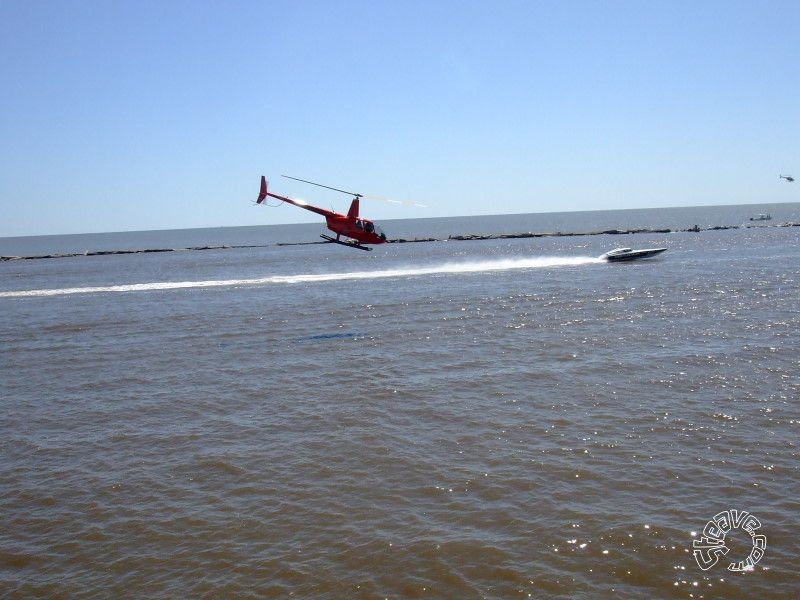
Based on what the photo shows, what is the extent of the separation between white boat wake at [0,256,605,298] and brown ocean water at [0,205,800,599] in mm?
21570

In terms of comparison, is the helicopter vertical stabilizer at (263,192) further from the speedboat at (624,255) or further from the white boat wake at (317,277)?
the speedboat at (624,255)

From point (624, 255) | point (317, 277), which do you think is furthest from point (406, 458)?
point (624, 255)

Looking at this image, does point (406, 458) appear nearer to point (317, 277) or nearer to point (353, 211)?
point (353, 211)

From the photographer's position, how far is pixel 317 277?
52.9 metres

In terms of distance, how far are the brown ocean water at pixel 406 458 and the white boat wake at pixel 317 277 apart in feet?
70.8

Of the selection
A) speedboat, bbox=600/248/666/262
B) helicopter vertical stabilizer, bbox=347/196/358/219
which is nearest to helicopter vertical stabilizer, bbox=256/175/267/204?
helicopter vertical stabilizer, bbox=347/196/358/219

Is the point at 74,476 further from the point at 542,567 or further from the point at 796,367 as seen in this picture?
the point at 796,367

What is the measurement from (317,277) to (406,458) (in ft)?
139

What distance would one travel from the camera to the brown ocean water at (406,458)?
813 centimetres

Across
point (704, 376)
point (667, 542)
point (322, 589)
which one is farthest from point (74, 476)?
point (704, 376)

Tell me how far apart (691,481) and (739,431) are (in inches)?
117

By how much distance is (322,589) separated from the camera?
7781 millimetres

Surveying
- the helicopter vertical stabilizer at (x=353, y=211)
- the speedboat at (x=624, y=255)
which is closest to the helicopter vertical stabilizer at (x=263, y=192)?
the helicopter vertical stabilizer at (x=353, y=211)

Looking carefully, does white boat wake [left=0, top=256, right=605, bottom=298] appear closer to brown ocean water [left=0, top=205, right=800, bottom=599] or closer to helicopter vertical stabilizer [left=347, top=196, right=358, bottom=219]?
helicopter vertical stabilizer [left=347, top=196, right=358, bottom=219]
